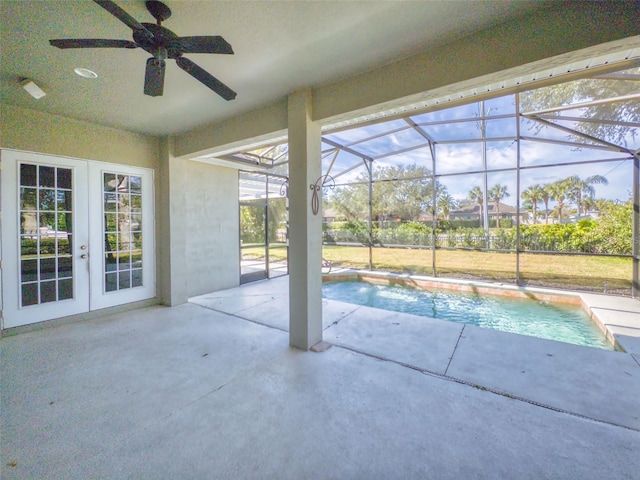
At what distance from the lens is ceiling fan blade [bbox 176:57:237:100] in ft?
6.38

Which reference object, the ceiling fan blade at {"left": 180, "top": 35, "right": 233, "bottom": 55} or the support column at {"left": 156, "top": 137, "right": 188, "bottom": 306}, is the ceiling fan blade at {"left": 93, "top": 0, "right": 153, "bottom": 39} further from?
the support column at {"left": 156, "top": 137, "right": 188, "bottom": 306}

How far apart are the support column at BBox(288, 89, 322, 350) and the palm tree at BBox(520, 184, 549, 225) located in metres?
6.41

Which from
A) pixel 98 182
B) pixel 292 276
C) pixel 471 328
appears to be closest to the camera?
pixel 292 276

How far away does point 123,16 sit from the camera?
1.53 m

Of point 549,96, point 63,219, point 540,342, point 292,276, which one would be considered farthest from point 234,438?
point 549,96

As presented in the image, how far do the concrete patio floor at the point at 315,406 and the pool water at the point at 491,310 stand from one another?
1.61m

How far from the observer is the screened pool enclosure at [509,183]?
5.03m

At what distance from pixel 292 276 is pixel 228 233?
3371 millimetres

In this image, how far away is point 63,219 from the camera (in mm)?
3785

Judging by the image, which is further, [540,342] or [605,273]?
[605,273]

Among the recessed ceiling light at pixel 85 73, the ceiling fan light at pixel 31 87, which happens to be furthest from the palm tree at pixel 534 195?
the ceiling fan light at pixel 31 87

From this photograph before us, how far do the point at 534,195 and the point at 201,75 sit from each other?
7889 millimetres

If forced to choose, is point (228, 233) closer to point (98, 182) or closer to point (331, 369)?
point (98, 182)

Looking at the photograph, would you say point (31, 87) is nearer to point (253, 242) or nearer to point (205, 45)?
point (205, 45)
